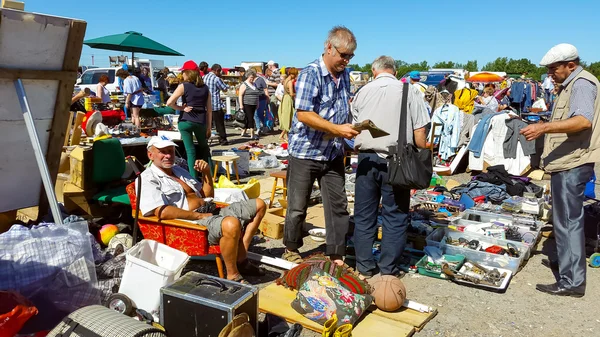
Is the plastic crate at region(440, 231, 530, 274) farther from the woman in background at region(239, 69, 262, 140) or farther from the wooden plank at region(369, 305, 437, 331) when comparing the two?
the woman in background at region(239, 69, 262, 140)

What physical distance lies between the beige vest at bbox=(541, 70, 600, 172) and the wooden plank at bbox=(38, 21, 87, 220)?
404 cm

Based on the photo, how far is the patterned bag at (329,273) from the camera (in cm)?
366

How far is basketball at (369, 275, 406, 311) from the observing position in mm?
3615

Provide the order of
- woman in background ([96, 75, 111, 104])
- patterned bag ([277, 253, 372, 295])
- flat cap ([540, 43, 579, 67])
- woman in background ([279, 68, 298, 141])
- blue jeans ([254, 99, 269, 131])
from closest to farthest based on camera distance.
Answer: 1. patterned bag ([277, 253, 372, 295])
2. flat cap ([540, 43, 579, 67])
3. woman in background ([279, 68, 298, 141])
4. woman in background ([96, 75, 111, 104])
5. blue jeans ([254, 99, 269, 131])

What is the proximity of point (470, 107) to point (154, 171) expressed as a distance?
8.52m

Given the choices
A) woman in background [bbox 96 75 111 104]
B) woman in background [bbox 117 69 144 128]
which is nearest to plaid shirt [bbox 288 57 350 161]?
woman in background [bbox 117 69 144 128]

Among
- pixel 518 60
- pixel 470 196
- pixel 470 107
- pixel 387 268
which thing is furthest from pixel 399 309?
pixel 518 60

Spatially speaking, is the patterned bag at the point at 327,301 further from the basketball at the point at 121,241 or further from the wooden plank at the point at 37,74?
the wooden plank at the point at 37,74

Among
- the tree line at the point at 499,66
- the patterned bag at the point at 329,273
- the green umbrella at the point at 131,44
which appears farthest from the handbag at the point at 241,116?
the tree line at the point at 499,66

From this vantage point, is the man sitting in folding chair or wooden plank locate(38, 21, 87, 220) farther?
wooden plank locate(38, 21, 87, 220)

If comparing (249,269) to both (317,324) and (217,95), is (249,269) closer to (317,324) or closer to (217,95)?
(317,324)

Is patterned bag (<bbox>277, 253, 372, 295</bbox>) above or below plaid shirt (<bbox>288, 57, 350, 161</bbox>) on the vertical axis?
below

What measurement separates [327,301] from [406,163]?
121 cm

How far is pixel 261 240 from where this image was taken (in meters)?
5.46
